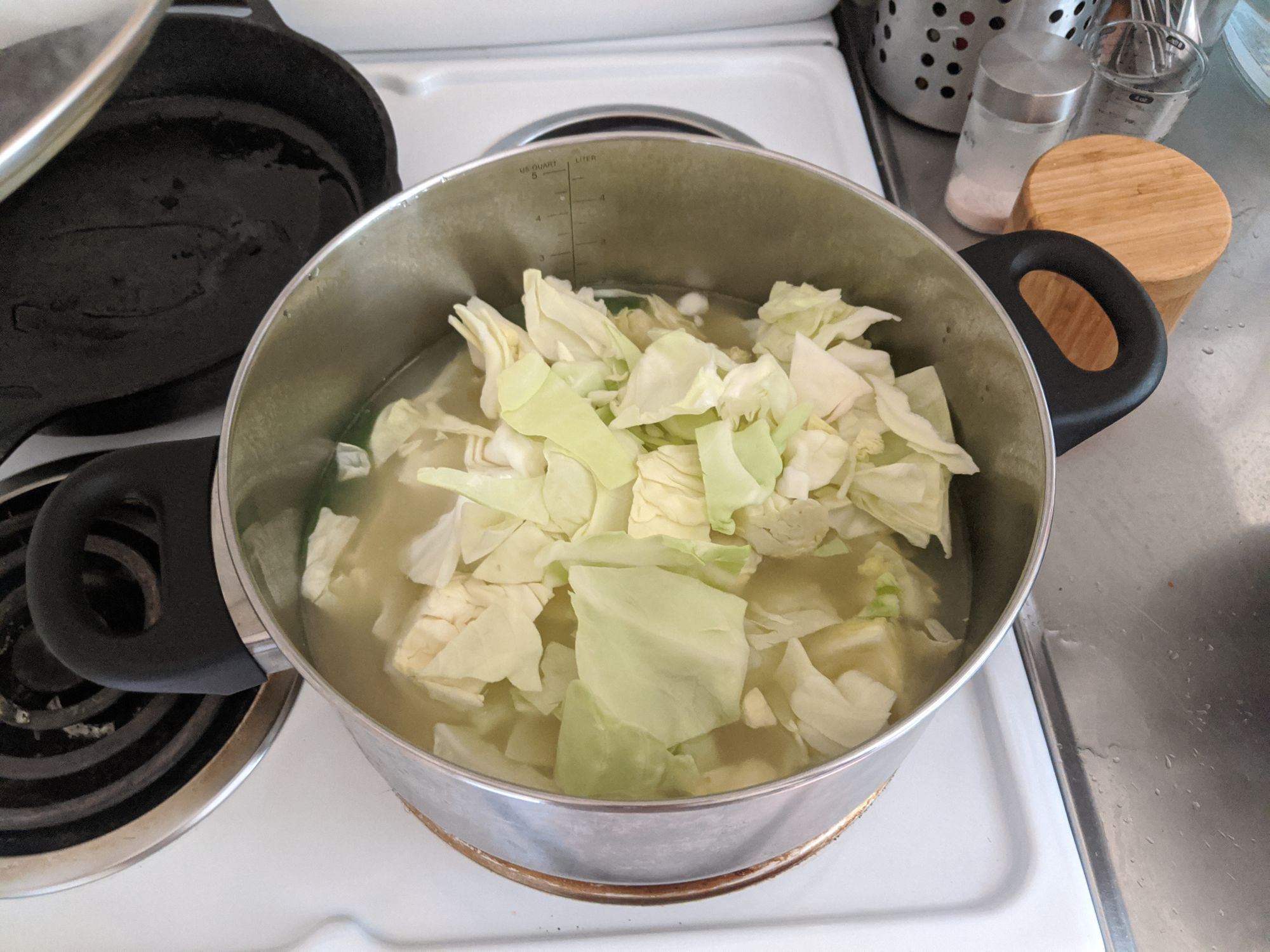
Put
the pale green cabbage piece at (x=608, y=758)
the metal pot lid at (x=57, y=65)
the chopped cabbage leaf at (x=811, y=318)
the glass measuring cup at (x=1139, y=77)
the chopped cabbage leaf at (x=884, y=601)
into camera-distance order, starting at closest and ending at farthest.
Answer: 1. the metal pot lid at (x=57, y=65)
2. the pale green cabbage piece at (x=608, y=758)
3. the chopped cabbage leaf at (x=884, y=601)
4. the chopped cabbage leaf at (x=811, y=318)
5. the glass measuring cup at (x=1139, y=77)

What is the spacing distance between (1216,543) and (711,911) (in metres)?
0.58

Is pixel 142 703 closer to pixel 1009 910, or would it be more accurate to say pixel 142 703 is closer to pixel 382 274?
pixel 382 274

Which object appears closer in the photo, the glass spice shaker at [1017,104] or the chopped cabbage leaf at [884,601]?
the chopped cabbage leaf at [884,601]

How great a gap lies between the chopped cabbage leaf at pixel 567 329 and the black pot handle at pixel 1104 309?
0.32 m

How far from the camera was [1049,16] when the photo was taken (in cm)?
91

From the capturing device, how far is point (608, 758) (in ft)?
1.94

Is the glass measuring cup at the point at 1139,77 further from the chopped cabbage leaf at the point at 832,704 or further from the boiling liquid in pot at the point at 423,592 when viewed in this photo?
the chopped cabbage leaf at the point at 832,704

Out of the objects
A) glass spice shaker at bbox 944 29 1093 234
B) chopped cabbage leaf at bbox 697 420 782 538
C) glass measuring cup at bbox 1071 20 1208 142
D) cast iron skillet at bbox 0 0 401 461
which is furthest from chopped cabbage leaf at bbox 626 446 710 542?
glass measuring cup at bbox 1071 20 1208 142

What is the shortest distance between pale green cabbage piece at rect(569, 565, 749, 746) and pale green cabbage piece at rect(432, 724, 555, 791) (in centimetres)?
8

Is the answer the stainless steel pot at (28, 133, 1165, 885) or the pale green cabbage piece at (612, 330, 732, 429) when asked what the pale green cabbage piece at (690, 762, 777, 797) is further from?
the pale green cabbage piece at (612, 330, 732, 429)

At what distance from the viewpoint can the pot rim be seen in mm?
447

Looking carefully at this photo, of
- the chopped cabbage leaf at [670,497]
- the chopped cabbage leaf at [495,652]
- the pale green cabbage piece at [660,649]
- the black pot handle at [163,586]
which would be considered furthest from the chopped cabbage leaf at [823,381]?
the black pot handle at [163,586]

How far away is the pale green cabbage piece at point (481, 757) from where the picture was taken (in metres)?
0.63

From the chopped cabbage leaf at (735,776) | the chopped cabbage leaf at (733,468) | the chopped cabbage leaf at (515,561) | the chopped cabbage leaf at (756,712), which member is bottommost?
the chopped cabbage leaf at (735,776)
